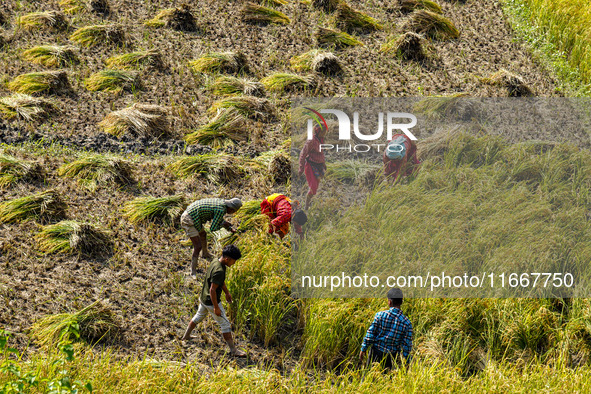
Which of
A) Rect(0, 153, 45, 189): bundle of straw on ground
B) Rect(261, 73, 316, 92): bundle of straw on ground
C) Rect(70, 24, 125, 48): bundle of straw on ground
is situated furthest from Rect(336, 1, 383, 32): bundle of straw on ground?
Rect(0, 153, 45, 189): bundle of straw on ground

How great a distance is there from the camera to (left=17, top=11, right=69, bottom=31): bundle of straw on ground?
37.4 ft

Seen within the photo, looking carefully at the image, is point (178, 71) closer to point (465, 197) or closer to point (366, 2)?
point (366, 2)

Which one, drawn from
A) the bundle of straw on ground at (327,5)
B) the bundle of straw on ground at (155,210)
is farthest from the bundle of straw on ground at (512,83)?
the bundle of straw on ground at (155,210)

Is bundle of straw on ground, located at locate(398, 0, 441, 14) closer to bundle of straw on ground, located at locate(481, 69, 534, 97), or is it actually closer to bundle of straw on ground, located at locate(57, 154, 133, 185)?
bundle of straw on ground, located at locate(481, 69, 534, 97)

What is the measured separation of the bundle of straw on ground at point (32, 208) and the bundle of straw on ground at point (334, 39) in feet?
19.5

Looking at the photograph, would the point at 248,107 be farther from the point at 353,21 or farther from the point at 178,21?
the point at 353,21

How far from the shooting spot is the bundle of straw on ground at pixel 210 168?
835 cm

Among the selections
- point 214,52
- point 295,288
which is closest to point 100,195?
point 295,288

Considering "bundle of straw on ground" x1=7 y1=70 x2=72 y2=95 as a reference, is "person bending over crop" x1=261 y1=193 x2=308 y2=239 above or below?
below

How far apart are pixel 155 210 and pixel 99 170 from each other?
1113 mm

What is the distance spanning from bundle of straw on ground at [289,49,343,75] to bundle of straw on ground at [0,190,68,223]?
4.92 meters

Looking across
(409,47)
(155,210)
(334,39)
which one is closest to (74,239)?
(155,210)

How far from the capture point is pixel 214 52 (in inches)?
435

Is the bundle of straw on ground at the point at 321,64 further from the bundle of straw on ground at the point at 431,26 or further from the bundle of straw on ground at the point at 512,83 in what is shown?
the bundle of straw on ground at the point at 512,83
